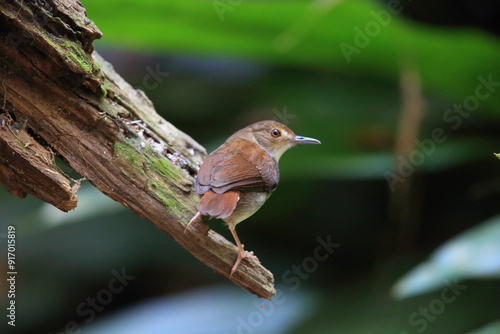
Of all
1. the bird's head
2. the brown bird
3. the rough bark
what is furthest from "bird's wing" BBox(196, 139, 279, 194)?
the bird's head

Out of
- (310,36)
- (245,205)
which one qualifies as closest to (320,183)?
(310,36)

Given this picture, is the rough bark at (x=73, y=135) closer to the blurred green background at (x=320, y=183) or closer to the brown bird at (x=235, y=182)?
the brown bird at (x=235, y=182)

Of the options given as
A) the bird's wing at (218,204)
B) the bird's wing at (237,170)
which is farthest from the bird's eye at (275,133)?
the bird's wing at (218,204)

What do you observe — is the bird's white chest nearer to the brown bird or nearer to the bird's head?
the brown bird

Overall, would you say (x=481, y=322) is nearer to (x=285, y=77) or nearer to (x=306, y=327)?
(x=306, y=327)

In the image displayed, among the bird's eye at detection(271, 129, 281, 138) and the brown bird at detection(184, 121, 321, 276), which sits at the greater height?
the bird's eye at detection(271, 129, 281, 138)

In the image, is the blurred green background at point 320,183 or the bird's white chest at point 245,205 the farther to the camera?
the blurred green background at point 320,183

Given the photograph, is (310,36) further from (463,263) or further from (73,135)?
(73,135)
